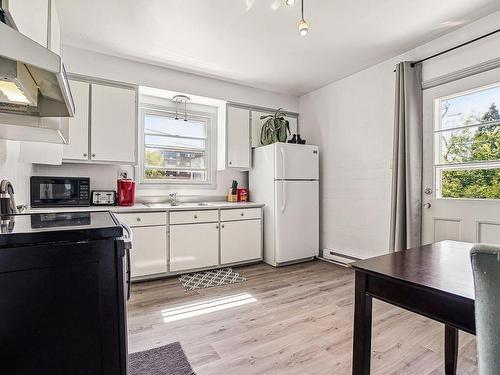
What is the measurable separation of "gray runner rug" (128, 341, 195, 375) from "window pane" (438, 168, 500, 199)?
2.78 metres

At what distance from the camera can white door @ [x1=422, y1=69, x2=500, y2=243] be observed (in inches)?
94.5

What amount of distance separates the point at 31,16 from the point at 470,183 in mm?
3390

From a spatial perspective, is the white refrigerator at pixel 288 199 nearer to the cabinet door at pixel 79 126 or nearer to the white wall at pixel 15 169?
the cabinet door at pixel 79 126

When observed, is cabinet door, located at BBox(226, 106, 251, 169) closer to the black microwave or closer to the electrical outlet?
the electrical outlet

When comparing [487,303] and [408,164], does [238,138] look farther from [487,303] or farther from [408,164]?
[487,303]

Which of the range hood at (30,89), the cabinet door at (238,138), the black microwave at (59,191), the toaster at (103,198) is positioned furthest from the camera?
the cabinet door at (238,138)

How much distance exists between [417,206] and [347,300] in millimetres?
1212

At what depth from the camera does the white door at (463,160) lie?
2.40m

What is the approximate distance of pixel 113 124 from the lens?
121 inches

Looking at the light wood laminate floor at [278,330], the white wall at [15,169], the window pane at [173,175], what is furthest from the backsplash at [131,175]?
the light wood laminate floor at [278,330]

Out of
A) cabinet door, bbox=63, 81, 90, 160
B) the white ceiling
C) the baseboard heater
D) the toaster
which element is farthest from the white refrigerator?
cabinet door, bbox=63, 81, 90, 160

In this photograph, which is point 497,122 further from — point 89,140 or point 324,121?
point 89,140

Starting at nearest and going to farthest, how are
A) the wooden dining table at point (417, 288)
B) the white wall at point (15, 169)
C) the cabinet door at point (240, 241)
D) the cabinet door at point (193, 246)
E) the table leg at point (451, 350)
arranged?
the wooden dining table at point (417, 288), the table leg at point (451, 350), the white wall at point (15, 169), the cabinet door at point (193, 246), the cabinet door at point (240, 241)

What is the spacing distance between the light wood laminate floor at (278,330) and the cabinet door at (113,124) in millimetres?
1486
